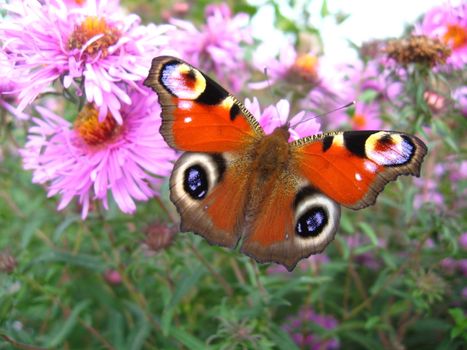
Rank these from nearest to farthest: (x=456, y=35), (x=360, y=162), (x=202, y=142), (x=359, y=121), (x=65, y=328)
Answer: (x=360, y=162) → (x=202, y=142) → (x=65, y=328) → (x=456, y=35) → (x=359, y=121)

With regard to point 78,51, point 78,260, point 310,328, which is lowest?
point 310,328

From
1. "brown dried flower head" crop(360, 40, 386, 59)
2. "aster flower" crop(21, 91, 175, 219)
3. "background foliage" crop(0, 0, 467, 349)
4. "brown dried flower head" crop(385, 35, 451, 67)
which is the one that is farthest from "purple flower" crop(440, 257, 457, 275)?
"aster flower" crop(21, 91, 175, 219)

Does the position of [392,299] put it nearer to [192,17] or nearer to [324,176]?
[324,176]

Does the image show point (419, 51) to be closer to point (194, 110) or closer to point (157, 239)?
point (194, 110)

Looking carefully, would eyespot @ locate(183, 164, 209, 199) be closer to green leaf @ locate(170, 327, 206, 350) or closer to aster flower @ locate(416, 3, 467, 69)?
green leaf @ locate(170, 327, 206, 350)

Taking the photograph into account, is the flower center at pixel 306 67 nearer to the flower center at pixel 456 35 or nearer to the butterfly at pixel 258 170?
the flower center at pixel 456 35

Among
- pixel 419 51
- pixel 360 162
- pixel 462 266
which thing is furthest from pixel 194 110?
pixel 462 266

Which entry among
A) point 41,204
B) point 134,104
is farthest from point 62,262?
point 134,104
